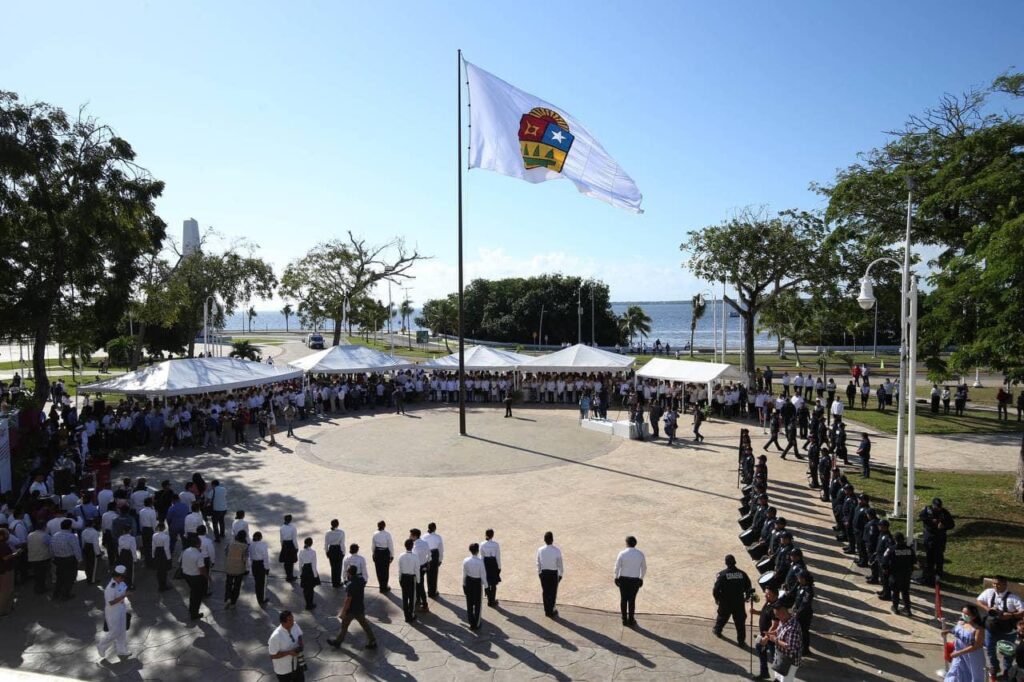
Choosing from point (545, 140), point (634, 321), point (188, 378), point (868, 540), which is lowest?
point (868, 540)

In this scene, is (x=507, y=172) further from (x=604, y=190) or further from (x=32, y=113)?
(x=32, y=113)

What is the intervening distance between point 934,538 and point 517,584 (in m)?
7.06

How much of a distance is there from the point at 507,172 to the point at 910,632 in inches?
577

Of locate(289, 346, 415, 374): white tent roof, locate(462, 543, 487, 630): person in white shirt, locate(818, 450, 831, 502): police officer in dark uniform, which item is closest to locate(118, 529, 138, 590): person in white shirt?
locate(462, 543, 487, 630): person in white shirt

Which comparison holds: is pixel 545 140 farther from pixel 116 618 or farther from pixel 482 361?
pixel 116 618

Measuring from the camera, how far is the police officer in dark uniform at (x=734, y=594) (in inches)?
347

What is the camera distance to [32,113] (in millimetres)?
22953

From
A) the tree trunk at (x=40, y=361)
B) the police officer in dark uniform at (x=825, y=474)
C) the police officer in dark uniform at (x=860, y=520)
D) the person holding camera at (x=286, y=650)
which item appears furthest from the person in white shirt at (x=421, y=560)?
the tree trunk at (x=40, y=361)

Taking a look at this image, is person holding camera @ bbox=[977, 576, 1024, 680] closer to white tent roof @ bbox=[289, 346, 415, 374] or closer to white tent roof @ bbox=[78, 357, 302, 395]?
white tent roof @ bbox=[78, 357, 302, 395]

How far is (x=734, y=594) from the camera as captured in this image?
886 cm

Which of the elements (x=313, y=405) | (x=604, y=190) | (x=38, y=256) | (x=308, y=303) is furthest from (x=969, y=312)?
(x=308, y=303)

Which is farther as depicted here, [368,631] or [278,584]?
[278,584]

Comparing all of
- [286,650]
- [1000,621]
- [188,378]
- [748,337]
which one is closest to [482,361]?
[188,378]

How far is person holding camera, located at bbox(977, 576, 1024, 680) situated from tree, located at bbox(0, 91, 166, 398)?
91.5 feet
